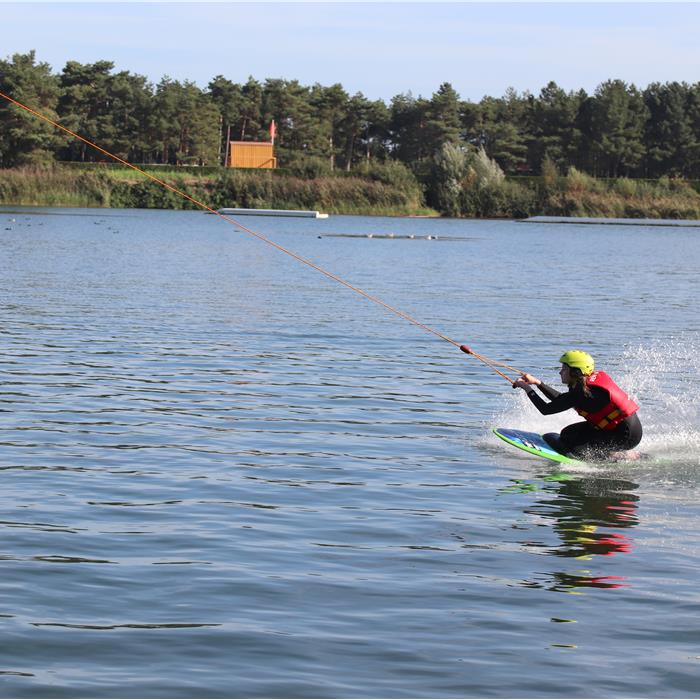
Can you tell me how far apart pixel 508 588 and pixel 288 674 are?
7.43ft

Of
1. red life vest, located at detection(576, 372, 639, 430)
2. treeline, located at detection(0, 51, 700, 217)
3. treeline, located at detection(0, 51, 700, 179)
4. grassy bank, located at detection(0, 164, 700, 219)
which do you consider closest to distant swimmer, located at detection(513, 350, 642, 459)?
red life vest, located at detection(576, 372, 639, 430)

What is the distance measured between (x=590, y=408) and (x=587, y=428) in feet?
1.16

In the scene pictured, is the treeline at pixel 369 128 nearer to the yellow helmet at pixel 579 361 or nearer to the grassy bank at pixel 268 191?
the grassy bank at pixel 268 191

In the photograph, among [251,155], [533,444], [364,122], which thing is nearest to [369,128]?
[364,122]

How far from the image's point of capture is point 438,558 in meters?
9.55

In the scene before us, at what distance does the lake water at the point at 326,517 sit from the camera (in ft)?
24.3

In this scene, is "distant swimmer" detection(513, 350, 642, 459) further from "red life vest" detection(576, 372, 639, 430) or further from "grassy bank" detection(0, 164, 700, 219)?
"grassy bank" detection(0, 164, 700, 219)

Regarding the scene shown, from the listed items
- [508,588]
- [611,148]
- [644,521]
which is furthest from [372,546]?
[611,148]

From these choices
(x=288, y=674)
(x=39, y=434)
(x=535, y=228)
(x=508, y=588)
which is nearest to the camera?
(x=288, y=674)

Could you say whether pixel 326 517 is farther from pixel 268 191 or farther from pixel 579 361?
pixel 268 191

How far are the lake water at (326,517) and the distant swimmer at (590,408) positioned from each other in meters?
0.34

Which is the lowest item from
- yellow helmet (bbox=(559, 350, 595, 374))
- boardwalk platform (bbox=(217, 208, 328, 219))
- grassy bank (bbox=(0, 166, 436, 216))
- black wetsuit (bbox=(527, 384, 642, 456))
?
black wetsuit (bbox=(527, 384, 642, 456))

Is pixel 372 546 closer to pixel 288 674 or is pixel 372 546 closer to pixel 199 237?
pixel 288 674

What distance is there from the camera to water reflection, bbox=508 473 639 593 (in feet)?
30.2
